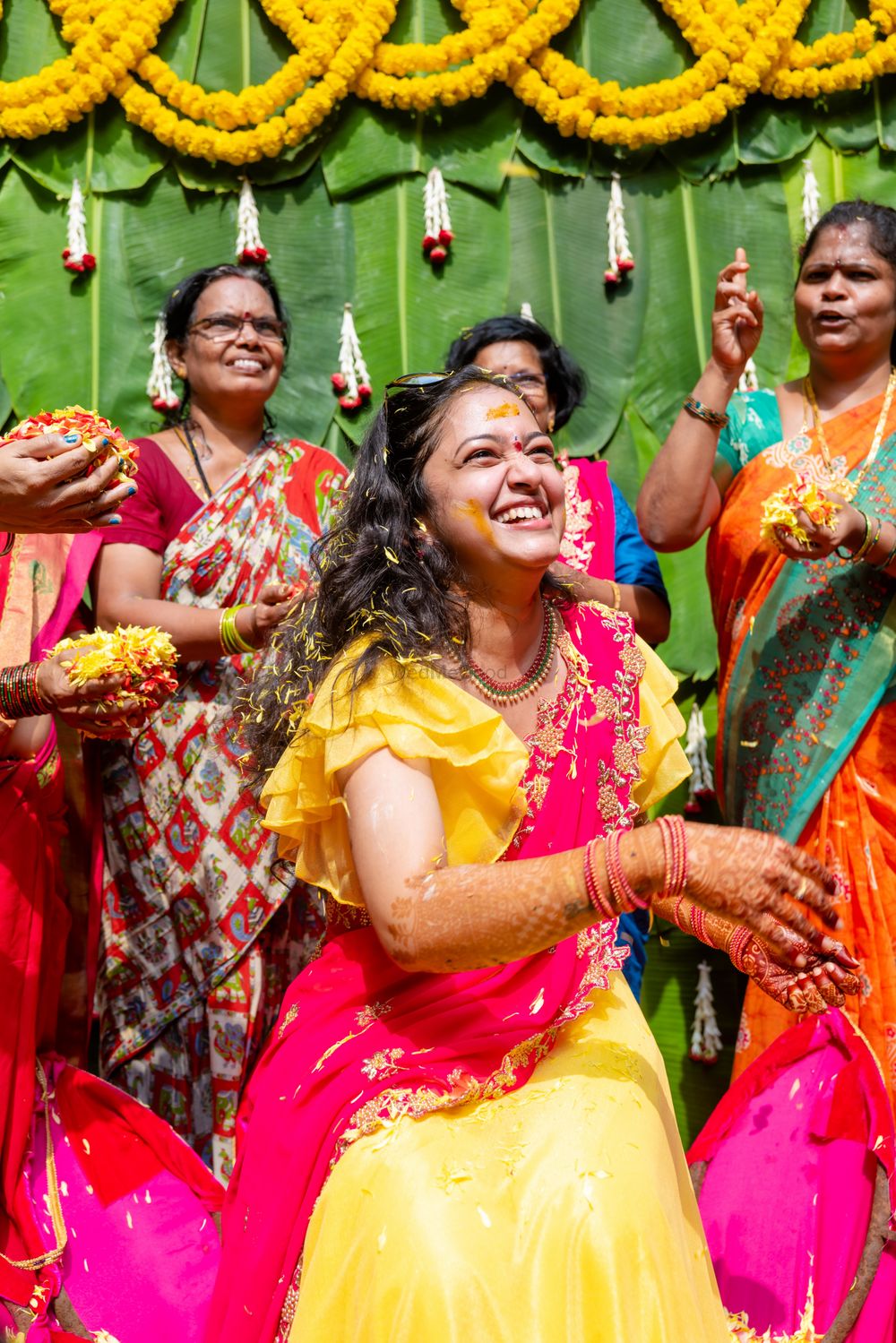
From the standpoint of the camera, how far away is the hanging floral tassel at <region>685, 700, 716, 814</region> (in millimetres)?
4613

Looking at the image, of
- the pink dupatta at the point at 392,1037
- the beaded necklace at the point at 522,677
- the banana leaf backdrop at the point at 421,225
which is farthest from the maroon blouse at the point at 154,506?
the pink dupatta at the point at 392,1037

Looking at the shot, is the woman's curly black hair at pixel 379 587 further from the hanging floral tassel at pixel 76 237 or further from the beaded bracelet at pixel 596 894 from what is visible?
the hanging floral tassel at pixel 76 237

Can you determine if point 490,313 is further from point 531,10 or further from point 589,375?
point 531,10

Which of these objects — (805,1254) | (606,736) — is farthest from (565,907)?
(805,1254)

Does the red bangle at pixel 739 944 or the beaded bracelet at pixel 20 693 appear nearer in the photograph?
the red bangle at pixel 739 944

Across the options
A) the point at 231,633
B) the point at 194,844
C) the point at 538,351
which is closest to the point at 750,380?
the point at 538,351

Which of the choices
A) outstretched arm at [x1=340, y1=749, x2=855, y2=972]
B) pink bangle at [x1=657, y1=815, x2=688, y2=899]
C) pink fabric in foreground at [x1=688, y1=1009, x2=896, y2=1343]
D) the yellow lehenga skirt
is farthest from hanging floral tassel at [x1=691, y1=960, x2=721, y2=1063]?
pink bangle at [x1=657, y1=815, x2=688, y2=899]

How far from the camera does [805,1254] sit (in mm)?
2830

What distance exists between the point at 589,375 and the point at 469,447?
2406 millimetres

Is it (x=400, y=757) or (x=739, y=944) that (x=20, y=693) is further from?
(x=739, y=944)

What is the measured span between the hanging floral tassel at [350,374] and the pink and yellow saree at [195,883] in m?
1.02

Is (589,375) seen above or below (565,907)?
above

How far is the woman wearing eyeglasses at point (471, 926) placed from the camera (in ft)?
6.60

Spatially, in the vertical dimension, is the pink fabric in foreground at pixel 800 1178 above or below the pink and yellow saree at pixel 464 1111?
below
